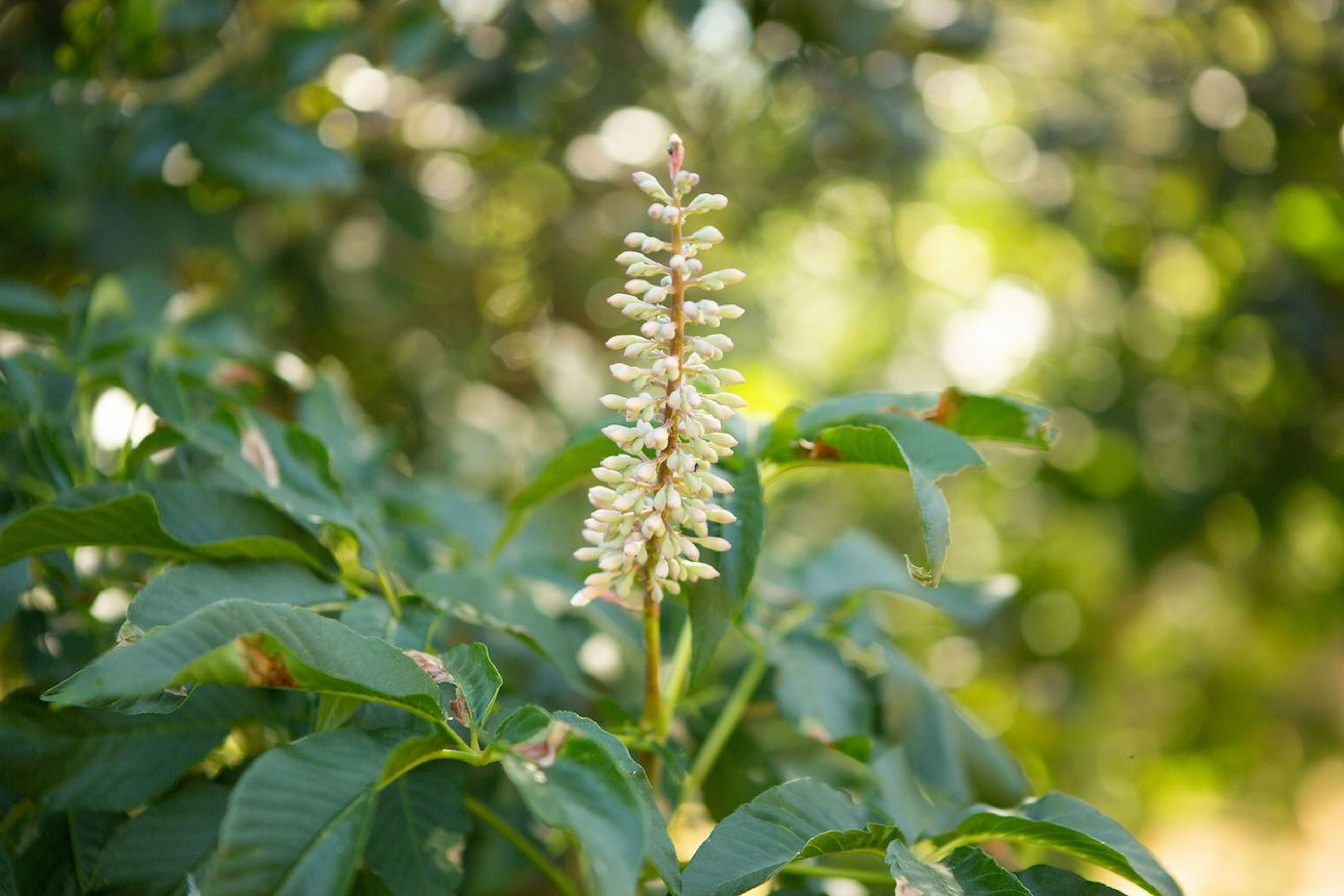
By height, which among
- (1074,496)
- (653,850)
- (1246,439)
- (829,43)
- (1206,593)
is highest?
(829,43)

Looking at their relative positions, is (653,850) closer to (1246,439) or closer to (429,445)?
(429,445)

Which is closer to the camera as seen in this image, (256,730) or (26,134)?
(256,730)

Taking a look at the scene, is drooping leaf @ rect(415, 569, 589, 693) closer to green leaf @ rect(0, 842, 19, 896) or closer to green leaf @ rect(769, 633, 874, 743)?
green leaf @ rect(769, 633, 874, 743)

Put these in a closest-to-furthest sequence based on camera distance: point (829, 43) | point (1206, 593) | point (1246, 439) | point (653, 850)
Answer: point (653, 850), point (829, 43), point (1246, 439), point (1206, 593)

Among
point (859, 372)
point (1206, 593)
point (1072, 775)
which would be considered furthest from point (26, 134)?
point (1206, 593)

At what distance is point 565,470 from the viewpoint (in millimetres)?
783

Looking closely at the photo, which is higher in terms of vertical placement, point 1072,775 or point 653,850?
point 653,850

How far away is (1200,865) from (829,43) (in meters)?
3.00

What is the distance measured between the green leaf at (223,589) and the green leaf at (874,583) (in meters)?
0.50

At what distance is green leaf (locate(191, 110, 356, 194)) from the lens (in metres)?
1.34

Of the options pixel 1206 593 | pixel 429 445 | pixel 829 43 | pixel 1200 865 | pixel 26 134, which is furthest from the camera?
pixel 1200 865

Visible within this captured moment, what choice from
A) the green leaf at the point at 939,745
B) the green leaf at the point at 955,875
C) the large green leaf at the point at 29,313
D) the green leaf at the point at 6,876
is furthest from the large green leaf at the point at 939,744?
the large green leaf at the point at 29,313

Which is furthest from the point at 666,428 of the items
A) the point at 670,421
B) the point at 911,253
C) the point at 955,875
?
the point at 911,253

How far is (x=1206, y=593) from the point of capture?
2.96 m
